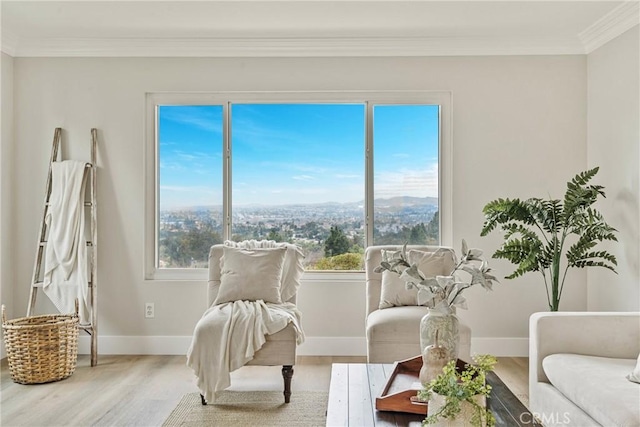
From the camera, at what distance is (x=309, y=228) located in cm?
473

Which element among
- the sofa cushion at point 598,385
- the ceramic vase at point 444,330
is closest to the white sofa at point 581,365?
the sofa cushion at point 598,385

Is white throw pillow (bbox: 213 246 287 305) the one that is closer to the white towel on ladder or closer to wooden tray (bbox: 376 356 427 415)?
the white towel on ladder

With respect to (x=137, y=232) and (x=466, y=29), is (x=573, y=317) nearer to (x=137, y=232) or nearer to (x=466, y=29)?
(x=466, y=29)

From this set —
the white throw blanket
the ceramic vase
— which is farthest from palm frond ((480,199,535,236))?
the ceramic vase

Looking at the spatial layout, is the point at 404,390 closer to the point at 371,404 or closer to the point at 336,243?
the point at 371,404

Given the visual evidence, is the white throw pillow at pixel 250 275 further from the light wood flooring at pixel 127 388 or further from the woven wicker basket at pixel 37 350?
the woven wicker basket at pixel 37 350

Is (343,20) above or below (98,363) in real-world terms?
above

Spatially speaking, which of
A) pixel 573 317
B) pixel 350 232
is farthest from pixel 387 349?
pixel 350 232

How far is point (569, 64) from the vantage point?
14.9ft

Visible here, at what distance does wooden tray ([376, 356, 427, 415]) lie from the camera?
6.65 feet

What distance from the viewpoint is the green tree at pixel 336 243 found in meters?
4.70

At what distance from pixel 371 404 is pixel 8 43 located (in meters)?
4.15

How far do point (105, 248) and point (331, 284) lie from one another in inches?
75.8

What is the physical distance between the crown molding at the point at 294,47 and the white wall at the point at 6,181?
0.24m
